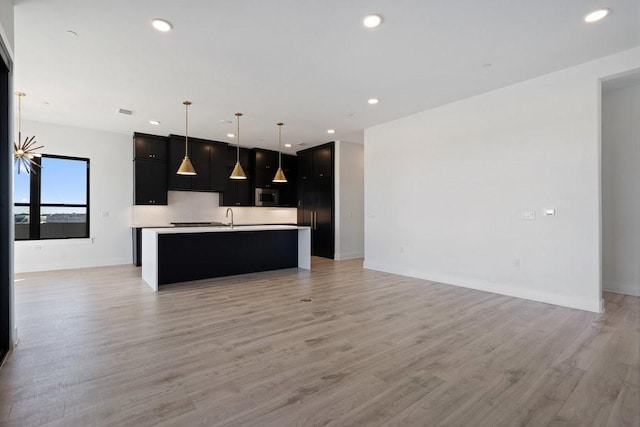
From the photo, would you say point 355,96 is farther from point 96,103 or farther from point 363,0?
point 96,103

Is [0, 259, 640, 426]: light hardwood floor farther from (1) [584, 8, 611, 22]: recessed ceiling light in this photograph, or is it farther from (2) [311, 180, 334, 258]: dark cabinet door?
(2) [311, 180, 334, 258]: dark cabinet door

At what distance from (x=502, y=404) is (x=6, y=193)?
4.03m

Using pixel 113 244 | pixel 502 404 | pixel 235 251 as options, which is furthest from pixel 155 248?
pixel 502 404

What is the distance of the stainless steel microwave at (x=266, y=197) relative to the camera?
29.2 ft

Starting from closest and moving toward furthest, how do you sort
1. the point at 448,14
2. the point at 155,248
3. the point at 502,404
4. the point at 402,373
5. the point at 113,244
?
1. the point at 502,404
2. the point at 402,373
3. the point at 448,14
4. the point at 155,248
5. the point at 113,244

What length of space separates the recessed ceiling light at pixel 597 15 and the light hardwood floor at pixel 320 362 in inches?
118

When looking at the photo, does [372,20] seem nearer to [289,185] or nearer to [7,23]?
[7,23]

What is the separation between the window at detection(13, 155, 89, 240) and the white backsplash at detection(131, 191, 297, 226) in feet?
3.48

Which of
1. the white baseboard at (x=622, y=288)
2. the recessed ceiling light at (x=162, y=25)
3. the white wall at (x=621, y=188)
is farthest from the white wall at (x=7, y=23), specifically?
the white baseboard at (x=622, y=288)

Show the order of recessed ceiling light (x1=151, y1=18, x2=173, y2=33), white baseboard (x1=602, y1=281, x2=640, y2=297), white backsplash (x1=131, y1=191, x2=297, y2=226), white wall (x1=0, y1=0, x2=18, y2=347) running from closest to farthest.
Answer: white wall (x1=0, y1=0, x2=18, y2=347)
recessed ceiling light (x1=151, y1=18, x2=173, y2=33)
white baseboard (x1=602, y1=281, x2=640, y2=297)
white backsplash (x1=131, y1=191, x2=297, y2=226)

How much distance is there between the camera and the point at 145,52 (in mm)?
3521

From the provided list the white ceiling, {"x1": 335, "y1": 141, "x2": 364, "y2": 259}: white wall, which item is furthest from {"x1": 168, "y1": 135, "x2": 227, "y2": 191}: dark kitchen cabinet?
{"x1": 335, "y1": 141, "x2": 364, "y2": 259}: white wall

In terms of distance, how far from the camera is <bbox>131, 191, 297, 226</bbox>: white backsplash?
7.54 metres

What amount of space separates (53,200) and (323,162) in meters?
6.02
